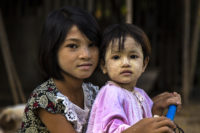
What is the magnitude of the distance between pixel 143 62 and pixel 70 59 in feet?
1.20

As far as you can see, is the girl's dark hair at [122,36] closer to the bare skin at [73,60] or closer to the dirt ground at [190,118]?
the bare skin at [73,60]

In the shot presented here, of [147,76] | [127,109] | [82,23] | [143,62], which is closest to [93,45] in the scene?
[82,23]

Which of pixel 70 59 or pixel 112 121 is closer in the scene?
pixel 112 121

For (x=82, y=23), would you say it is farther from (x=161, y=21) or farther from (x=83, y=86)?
(x=161, y=21)

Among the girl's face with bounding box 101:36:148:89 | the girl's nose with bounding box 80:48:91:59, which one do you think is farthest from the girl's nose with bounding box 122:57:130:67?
the girl's nose with bounding box 80:48:91:59

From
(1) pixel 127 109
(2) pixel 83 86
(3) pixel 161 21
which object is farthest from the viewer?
(3) pixel 161 21

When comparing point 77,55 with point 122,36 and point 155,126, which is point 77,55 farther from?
point 155,126

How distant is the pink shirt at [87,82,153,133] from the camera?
5.55 feet

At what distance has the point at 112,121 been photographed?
5.54 ft

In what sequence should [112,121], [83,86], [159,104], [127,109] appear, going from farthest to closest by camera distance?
[83,86] → [159,104] → [127,109] → [112,121]

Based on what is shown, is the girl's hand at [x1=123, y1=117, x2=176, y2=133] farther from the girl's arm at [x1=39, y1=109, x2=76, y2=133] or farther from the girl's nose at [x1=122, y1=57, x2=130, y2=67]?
the girl's arm at [x1=39, y1=109, x2=76, y2=133]

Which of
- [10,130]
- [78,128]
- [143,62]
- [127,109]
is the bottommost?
[10,130]

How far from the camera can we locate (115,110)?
1.70 meters

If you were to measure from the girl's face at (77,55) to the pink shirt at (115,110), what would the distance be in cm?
20
